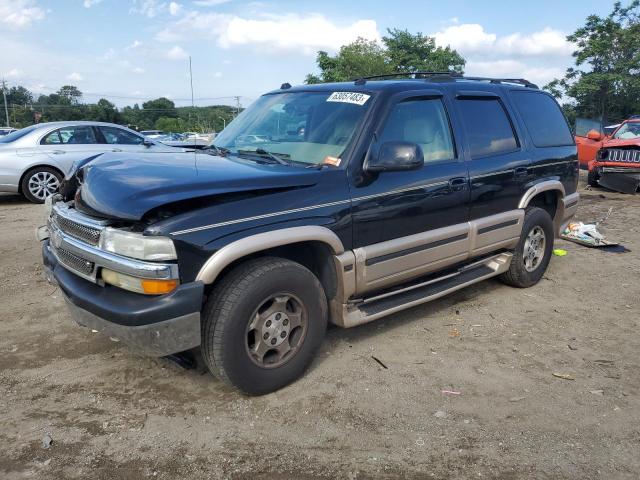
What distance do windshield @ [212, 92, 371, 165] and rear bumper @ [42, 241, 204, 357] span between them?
53.8 inches

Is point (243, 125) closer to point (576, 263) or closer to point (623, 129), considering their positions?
point (576, 263)

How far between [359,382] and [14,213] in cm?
792

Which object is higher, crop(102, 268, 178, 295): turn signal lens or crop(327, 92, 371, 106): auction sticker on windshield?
crop(327, 92, 371, 106): auction sticker on windshield

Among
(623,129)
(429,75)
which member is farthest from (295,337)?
(623,129)

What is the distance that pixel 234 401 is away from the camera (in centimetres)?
325

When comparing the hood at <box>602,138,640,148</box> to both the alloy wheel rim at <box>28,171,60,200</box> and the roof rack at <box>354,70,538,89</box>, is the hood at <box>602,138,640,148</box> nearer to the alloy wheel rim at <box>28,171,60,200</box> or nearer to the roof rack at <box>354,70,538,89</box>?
the roof rack at <box>354,70,538,89</box>

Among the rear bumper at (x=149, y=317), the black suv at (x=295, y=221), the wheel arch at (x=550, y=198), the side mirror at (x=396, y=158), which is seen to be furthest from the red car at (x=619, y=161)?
the rear bumper at (x=149, y=317)

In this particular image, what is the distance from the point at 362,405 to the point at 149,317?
1.39 m

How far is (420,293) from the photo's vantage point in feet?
13.7

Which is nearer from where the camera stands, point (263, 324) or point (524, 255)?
point (263, 324)

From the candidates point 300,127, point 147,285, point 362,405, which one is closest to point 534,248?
point 300,127

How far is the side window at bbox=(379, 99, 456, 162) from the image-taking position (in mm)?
3889

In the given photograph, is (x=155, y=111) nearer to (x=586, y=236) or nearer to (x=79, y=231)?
(x=586, y=236)

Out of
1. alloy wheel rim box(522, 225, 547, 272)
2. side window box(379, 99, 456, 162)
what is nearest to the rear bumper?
side window box(379, 99, 456, 162)
